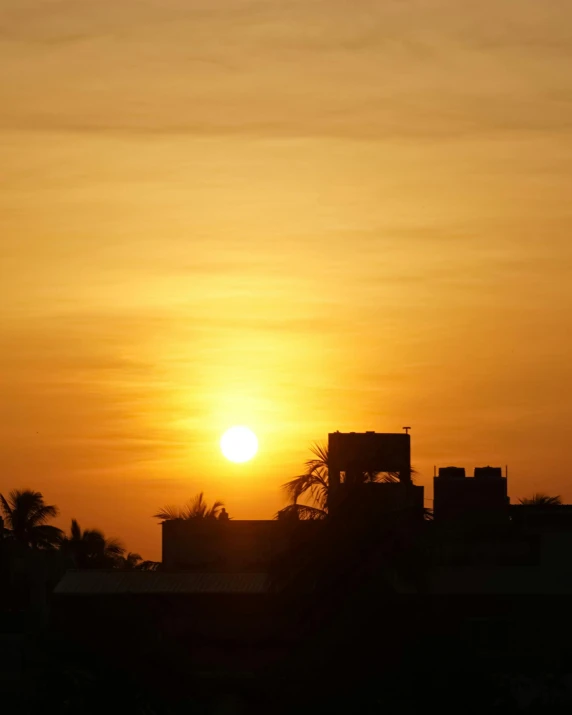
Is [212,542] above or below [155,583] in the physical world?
above

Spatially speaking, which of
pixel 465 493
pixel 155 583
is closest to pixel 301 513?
pixel 155 583

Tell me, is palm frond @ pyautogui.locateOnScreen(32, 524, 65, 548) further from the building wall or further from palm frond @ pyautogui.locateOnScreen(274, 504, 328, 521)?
palm frond @ pyautogui.locateOnScreen(274, 504, 328, 521)

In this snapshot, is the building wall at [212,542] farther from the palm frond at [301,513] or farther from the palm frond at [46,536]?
the palm frond at [301,513]

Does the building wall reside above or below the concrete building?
below

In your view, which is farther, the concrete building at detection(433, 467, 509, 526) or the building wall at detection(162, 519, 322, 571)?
the building wall at detection(162, 519, 322, 571)

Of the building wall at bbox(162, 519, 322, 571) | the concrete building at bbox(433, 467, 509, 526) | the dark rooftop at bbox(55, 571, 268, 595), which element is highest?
the concrete building at bbox(433, 467, 509, 526)

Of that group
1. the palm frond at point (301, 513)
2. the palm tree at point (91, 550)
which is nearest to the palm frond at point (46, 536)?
the palm tree at point (91, 550)

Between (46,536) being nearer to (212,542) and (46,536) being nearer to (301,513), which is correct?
(212,542)

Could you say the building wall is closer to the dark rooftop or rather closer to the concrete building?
the concrete building

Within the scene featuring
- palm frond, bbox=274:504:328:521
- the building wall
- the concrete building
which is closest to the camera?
palm frond, bbox=274:504:328:521

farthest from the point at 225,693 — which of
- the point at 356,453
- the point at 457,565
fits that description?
the point at 356,453

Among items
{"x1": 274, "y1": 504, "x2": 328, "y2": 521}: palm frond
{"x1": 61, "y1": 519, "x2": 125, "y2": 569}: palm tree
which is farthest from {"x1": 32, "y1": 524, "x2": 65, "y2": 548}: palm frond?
{"x1": 274, "y1": 504, "x2": 328, "y2": 521}: palm frond

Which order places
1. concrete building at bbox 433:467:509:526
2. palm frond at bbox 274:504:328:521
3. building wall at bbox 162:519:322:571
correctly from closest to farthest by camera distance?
1. palm frond at bbox 274:504:328:521
2. concrete building at bbox 433:467:509:526
3. building wall at bbox 162:519:322:571

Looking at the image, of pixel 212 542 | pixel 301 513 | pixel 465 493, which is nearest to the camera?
pixel 301 513
